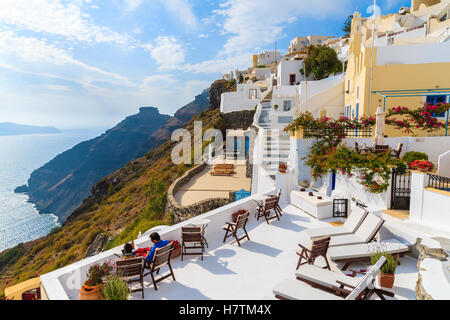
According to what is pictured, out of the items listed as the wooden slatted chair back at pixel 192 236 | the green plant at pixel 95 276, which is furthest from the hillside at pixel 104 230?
the green plant at pixel 95 276

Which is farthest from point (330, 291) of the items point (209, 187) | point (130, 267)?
point (209, 187)

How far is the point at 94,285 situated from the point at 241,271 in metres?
2.38

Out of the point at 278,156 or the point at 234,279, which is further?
the point at 278,156

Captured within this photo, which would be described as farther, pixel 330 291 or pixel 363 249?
pixel 363 249

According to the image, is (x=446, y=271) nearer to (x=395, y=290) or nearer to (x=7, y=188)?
(x=395, y=290)

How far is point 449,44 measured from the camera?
526 inches

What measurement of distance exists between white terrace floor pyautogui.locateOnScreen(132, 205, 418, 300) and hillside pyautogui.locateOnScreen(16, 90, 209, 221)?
99292 mm

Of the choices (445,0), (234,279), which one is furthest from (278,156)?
(445,0)

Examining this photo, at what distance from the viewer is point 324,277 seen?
3.77 metres

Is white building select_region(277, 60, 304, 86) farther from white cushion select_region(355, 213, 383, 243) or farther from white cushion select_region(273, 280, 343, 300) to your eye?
white cushion select_region(273, 280, 343, 300)

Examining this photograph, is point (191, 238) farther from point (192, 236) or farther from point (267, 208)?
point (267, 208)

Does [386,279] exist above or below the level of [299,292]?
below
